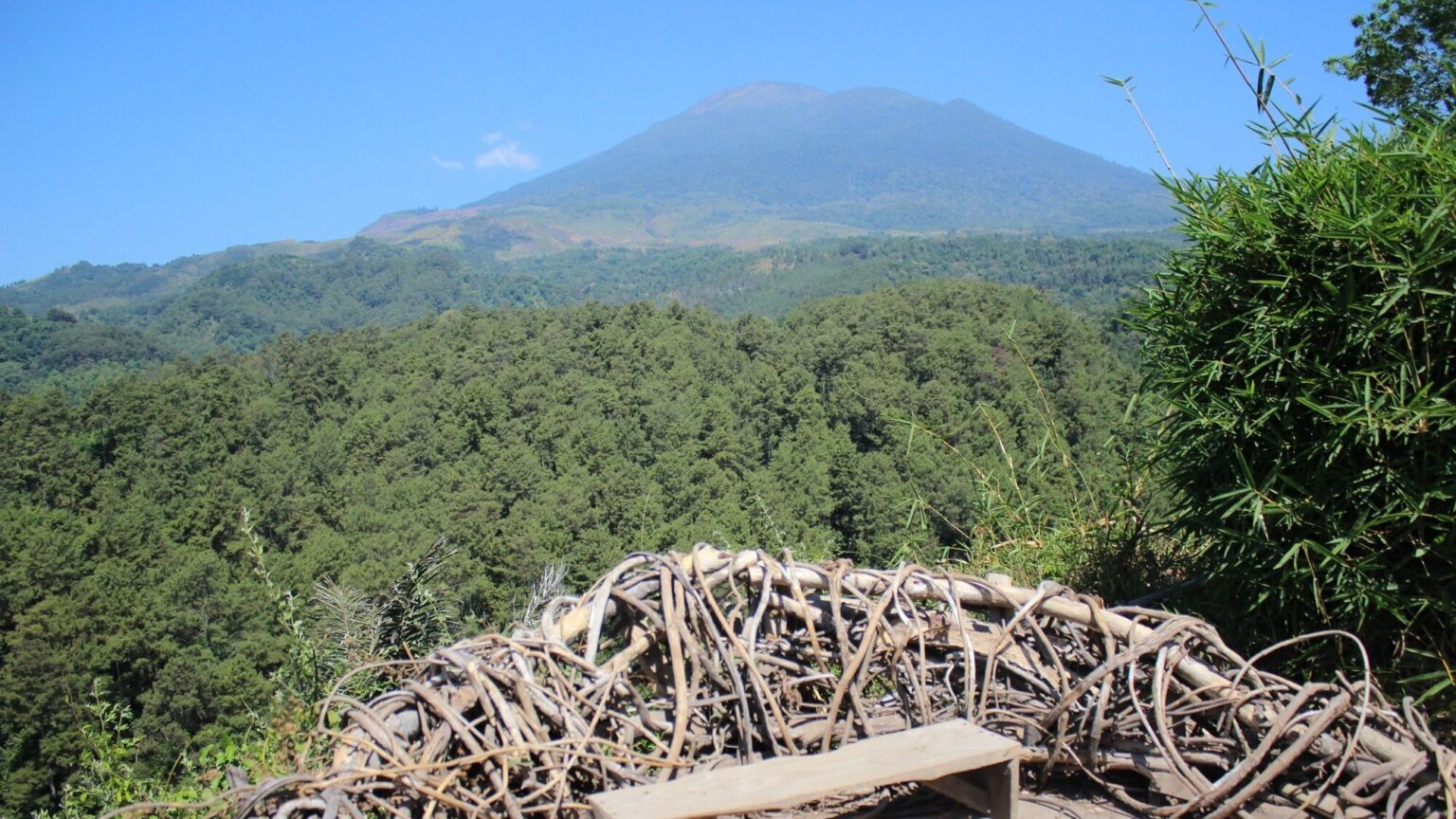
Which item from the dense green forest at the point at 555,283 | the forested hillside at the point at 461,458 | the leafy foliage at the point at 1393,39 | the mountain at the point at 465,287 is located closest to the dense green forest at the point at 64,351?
the mountain at the point at 465,287

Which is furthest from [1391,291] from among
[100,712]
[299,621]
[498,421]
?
[498,421]

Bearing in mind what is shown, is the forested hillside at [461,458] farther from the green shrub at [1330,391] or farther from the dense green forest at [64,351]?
the dense green forest at [64,351]

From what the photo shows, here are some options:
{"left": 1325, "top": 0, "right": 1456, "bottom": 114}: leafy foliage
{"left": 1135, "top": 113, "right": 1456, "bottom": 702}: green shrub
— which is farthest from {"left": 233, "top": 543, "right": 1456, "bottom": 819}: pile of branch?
{"left": 1325, "top": 0, "right": 1456, "bottom": 114}: leafy foliage

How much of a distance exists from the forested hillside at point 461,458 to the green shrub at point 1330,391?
71.9ft

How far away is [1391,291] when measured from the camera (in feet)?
6.84

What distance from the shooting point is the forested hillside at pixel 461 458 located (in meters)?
28.0

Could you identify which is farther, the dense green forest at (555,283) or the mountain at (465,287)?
the dense green forest at (555,283)

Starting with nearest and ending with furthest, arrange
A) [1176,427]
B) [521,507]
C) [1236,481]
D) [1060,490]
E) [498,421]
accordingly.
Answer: [1236,481] → [1176,427] → [1060,490] → [521,507] → [498,421]

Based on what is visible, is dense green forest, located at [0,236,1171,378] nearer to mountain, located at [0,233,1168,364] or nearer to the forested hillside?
mountain, located at [0,233,1168,364]

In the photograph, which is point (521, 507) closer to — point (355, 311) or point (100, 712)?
point (100, 712)

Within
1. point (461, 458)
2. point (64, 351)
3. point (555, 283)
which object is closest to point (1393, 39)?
point (461, 458)

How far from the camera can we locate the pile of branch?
1625 millimetres

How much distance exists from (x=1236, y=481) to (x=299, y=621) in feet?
9.12

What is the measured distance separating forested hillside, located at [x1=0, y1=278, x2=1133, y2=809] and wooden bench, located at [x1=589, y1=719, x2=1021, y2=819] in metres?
22.4
